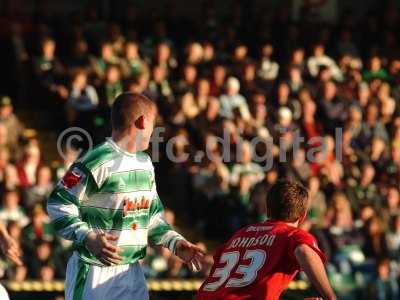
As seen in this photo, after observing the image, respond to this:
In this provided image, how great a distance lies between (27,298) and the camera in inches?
426

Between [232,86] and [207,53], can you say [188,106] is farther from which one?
[207,53]

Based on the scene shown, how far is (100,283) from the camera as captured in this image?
281 inches

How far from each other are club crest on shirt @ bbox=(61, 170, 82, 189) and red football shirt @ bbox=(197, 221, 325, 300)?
36.9 inches

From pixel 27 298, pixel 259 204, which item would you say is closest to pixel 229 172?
pixel 259 204

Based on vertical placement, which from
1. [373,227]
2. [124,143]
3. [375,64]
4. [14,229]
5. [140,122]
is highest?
[140,122]

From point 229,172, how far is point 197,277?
2618mm

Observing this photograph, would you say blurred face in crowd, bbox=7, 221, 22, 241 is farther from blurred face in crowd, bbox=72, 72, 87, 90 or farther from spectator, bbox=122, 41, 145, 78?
spectator, bbox=122, 41, 145, 78

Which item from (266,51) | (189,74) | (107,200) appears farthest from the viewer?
(266,51)

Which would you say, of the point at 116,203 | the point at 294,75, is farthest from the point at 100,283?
the point at 294,75

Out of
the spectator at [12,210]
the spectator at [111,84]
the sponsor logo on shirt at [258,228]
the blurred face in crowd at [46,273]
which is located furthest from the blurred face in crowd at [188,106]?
the sponsor logo on shirt at [258,228]

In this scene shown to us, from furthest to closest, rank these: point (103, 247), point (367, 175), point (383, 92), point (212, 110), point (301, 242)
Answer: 1. point (383, 92)
2. point (367, 175)
3. point (212, 110)
4. point (301, 242)
5. point (103, 247)

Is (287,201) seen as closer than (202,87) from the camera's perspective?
Yes

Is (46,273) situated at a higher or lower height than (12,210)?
lower

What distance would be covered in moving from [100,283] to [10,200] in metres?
7.29
